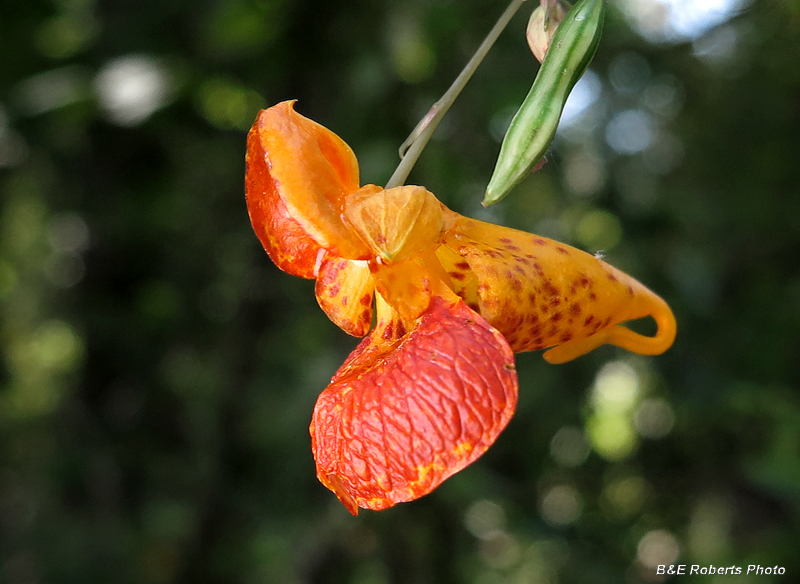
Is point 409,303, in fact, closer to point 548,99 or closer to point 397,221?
point 397,221

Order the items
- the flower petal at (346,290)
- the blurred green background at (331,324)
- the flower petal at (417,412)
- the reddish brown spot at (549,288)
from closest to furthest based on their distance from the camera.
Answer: the flower petal at (417,412)
the reddish brown spot at (549,288)
the flower petal at (346,290)
the blurred green background at (331,324)

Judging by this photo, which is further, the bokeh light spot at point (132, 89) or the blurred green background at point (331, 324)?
the blurred green background at point (331, 324)

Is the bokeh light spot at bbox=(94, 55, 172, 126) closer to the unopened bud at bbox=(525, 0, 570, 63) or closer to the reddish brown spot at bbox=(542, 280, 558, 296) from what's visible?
the unopened bud at bbox=(525, 0, 570, 63)

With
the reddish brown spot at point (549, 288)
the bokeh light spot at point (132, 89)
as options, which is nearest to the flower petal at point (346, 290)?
the reddish brown spot at point (549, 288)

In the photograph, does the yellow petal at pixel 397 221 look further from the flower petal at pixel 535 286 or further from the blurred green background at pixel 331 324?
the blurred green background at pixel 331 324

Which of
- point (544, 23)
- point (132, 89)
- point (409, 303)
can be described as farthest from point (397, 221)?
point (132, 89)

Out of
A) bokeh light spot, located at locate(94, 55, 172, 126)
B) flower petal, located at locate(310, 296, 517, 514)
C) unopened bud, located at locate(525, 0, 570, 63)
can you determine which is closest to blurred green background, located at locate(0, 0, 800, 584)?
bokeh light spot, located at locate(94, 55, 172, 126)
